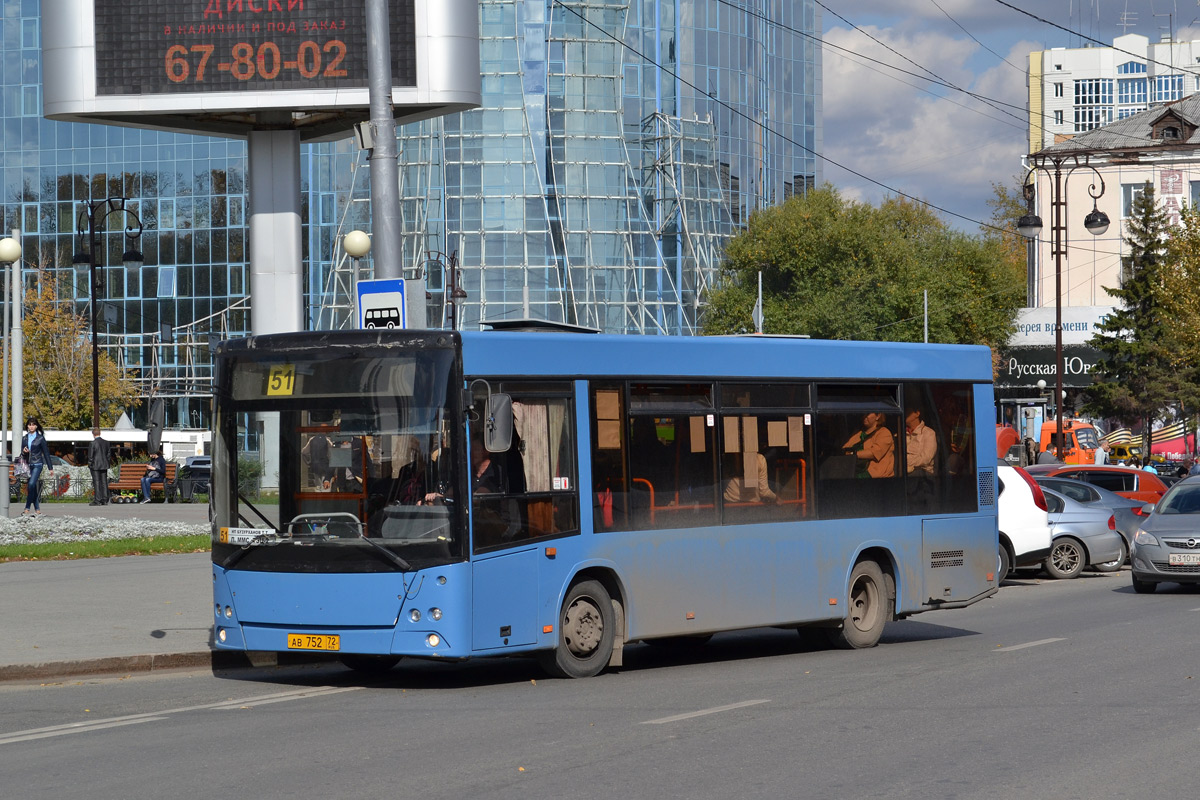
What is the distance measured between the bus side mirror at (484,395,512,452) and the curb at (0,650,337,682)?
126 inches

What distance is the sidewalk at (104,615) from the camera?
12.4m

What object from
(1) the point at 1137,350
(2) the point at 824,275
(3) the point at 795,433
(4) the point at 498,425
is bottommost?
(3) the point at 795,433

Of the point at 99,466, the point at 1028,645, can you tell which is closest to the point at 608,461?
the point at 1028,645

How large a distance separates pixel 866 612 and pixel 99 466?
30006 mm

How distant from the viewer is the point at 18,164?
3214 inches

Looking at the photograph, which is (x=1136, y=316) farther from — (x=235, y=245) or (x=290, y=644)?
(x=290, y=644)

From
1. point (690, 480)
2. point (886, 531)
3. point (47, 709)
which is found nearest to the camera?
point (47, 709)

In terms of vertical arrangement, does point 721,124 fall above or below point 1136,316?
above

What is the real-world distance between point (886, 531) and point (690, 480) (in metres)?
2.59

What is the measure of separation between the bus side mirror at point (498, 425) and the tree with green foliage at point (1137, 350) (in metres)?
59.0

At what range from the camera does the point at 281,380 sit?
11.2 meters

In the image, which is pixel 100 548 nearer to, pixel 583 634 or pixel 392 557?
pixel 583 634

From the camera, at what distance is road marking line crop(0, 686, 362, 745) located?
9367 millimetres

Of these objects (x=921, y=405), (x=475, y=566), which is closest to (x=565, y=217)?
(x=921, y=405)
